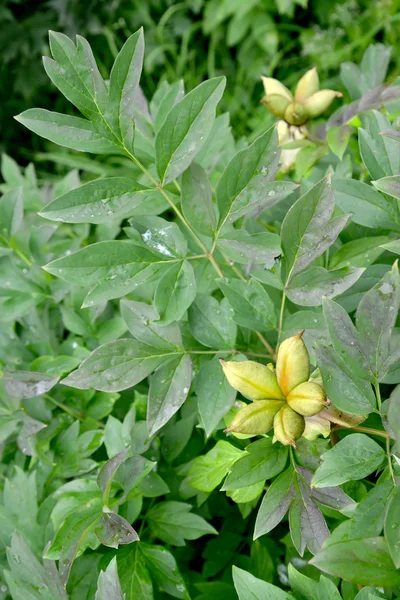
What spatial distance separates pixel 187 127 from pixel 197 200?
70mm

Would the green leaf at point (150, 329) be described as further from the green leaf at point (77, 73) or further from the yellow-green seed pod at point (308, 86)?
the yellow-green seed pod at point (308, 86)

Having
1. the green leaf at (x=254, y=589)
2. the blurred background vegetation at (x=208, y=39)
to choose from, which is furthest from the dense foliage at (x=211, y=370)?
the blurred background vegetation at (x=208, y=39)

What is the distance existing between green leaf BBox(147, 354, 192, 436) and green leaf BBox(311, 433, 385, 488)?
15cm

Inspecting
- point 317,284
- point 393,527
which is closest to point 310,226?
point 317,284

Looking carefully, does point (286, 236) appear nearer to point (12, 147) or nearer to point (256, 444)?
point (256, 444)

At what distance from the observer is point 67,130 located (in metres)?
0.57

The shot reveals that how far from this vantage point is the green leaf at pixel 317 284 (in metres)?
0.54

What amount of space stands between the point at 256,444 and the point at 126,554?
0.67 feet

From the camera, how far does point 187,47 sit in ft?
9.03

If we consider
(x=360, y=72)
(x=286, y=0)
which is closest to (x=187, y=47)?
(x=286, y=0)

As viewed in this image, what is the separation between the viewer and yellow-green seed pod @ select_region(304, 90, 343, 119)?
30.2 inches

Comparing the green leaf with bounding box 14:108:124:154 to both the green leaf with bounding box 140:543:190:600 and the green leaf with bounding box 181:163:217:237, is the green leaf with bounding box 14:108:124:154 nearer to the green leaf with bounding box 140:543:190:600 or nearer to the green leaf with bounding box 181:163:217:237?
the green leaf with bounding box 181:163:217:237

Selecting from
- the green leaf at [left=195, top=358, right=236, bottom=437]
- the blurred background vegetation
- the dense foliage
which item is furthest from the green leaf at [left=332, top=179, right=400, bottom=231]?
the blurred background vegetation

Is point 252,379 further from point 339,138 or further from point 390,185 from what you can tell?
point 339,138
